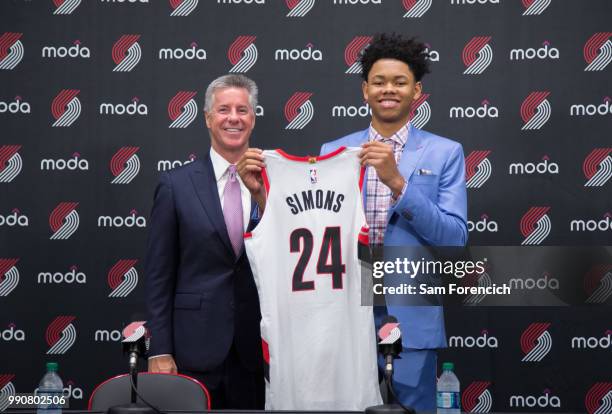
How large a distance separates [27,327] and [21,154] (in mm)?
1021

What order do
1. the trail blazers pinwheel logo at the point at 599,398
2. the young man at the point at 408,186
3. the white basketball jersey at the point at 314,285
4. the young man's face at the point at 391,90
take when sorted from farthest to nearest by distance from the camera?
1. the trail blazers pinwheel logo at the point at 599,398
2. the young man's face at the point at 391,90
3. the young man at the point at 408,186
4. the white basketball jersey at the point at 314,285

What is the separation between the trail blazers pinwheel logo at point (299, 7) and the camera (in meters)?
4.88

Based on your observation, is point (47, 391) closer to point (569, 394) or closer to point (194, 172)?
point (194, 172)

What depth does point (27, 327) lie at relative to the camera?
4855 millimetres

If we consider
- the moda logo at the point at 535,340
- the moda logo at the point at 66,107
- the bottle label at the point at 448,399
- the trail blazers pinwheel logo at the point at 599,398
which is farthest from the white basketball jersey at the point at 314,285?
the trail blazers pinwheel logo at the point at 599,398

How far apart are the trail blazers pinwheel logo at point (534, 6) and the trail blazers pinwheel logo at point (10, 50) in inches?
117

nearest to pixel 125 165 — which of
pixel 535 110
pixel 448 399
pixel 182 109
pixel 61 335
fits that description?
pixel 182 109

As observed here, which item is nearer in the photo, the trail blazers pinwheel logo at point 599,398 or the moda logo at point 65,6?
the trail blazers pinwheel logo at point 599,398

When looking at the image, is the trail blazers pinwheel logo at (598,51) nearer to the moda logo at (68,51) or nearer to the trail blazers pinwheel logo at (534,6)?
the trail blazers pinwheel logo at (534,6)

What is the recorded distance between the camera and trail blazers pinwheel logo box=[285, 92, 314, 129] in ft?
15.9

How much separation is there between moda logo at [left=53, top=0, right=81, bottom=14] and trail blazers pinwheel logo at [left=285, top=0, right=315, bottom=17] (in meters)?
1.26

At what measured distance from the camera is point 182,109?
486 cm

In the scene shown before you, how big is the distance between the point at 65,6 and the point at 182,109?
36.8 inches

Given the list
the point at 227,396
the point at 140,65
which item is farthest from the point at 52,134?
the point at 227,396
